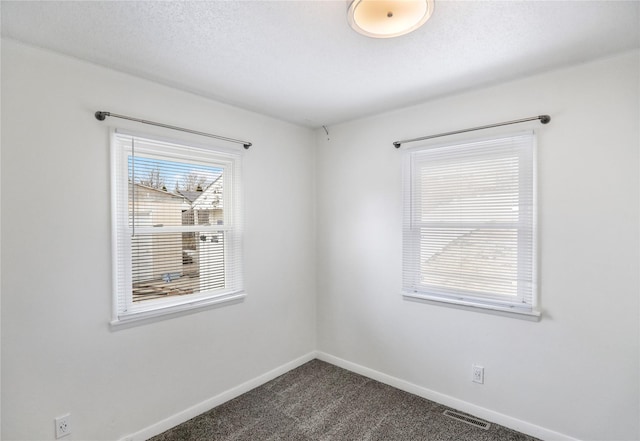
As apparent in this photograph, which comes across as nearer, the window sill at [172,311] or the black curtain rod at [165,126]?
the black curtain rod at [165,126]

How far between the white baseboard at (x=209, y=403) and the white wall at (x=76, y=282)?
4 cm

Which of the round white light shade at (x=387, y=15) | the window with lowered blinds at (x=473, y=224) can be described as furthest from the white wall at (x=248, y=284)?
the round white light shade at (x=387, y=15)

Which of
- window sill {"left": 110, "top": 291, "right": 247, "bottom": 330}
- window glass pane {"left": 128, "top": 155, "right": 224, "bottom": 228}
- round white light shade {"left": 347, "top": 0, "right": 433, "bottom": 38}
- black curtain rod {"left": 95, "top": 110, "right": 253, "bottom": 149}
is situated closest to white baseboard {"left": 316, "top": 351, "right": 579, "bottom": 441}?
window sill {"left": 110, "top": 291, "right": 247, "bottom": 330}

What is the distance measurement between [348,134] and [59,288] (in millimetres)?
2631

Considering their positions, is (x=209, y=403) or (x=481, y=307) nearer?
(x=481, y=307)

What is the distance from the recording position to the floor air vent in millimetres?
2430

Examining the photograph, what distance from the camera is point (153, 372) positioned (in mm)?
2367

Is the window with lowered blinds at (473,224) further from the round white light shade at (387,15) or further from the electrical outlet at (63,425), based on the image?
the electrical outlet at (63,425)

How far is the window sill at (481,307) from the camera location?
232cm

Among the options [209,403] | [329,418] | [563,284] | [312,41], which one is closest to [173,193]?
[312,41]

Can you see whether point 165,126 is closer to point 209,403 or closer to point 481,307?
point 209,403

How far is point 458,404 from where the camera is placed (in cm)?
264

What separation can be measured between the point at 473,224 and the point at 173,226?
230cm

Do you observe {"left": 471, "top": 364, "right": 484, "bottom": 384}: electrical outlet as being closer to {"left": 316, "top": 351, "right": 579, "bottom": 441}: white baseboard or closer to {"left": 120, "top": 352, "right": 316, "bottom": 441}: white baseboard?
{"left": 316, "top": 351, "right": 579, "bottom": 441}: white baseboard
